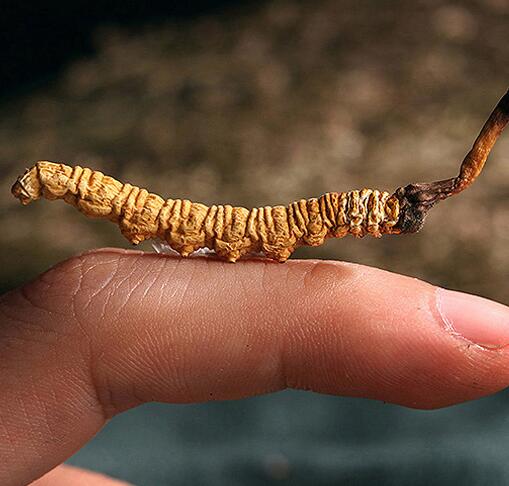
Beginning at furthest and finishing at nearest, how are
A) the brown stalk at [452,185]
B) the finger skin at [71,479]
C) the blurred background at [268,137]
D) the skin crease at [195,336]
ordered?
the blurred background at [268,137] < the finger skin at [71,479] < the skin crease at [195,336] < the brown stalk at [452,185]

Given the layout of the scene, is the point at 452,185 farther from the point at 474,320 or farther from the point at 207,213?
the point at 207,213

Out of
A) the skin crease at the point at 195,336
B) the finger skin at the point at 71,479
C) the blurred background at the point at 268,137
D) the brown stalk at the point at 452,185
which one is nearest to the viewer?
the brown stalk at the point at 452,185

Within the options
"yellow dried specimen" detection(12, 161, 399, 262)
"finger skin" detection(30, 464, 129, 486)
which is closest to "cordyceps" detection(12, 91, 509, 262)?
"yellow dried specimen" detection(12, 161, 399, 262)

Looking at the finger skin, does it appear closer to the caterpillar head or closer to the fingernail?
the caterpillar head

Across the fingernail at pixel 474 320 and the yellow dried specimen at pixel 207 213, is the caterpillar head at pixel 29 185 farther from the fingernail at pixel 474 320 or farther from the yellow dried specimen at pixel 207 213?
the fingernail at pixel 474 320

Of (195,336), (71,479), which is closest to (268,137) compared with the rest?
(71,479)

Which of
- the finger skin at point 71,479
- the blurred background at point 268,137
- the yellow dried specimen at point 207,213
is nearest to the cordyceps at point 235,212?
the yellow dried specimen at point 207,213
